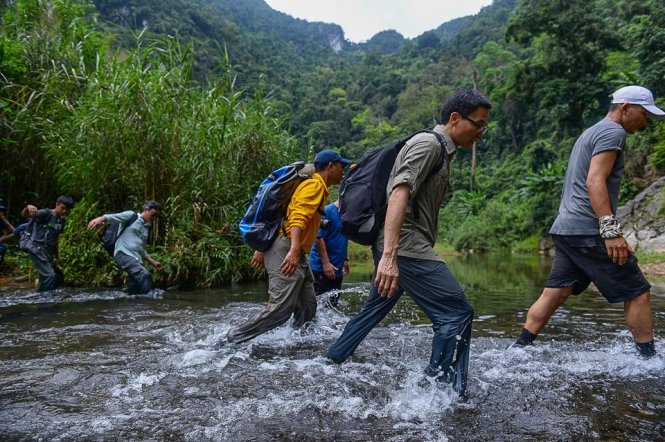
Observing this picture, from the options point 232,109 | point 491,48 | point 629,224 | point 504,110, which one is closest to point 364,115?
point 491,48

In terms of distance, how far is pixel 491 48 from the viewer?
5934 cm

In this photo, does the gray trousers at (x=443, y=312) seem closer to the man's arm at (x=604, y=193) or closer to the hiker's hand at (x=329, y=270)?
the man's arm at (x=604, y=193)

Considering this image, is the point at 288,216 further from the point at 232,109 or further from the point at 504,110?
the point at 504,110

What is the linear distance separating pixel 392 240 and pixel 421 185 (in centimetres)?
40

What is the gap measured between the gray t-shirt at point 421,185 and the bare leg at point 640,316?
4.99ft

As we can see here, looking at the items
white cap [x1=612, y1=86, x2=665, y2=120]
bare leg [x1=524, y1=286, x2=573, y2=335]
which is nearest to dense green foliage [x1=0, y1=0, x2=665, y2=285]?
bare leg [x1=524, y1=286, x2=573, y2=335]

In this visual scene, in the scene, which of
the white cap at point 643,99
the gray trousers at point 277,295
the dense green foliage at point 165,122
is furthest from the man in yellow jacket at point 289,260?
the dense green foliage at point 165,122

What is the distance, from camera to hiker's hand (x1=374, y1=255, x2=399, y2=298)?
273 cm

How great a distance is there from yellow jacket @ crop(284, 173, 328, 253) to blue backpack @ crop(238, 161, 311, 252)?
78 mm

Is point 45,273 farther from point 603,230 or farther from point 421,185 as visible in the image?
point 603,230

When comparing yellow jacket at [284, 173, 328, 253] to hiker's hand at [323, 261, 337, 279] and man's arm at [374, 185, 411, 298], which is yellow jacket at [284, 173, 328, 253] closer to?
hiker's hand at [323, 261, 337, 279]

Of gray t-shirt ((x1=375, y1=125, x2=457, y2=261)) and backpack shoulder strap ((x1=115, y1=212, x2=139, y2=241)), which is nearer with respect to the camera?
gray t-shirt ((x1=375, y1=125, x2=457, y2=261))

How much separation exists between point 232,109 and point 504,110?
123 ft

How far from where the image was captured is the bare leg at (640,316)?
3379 mm
